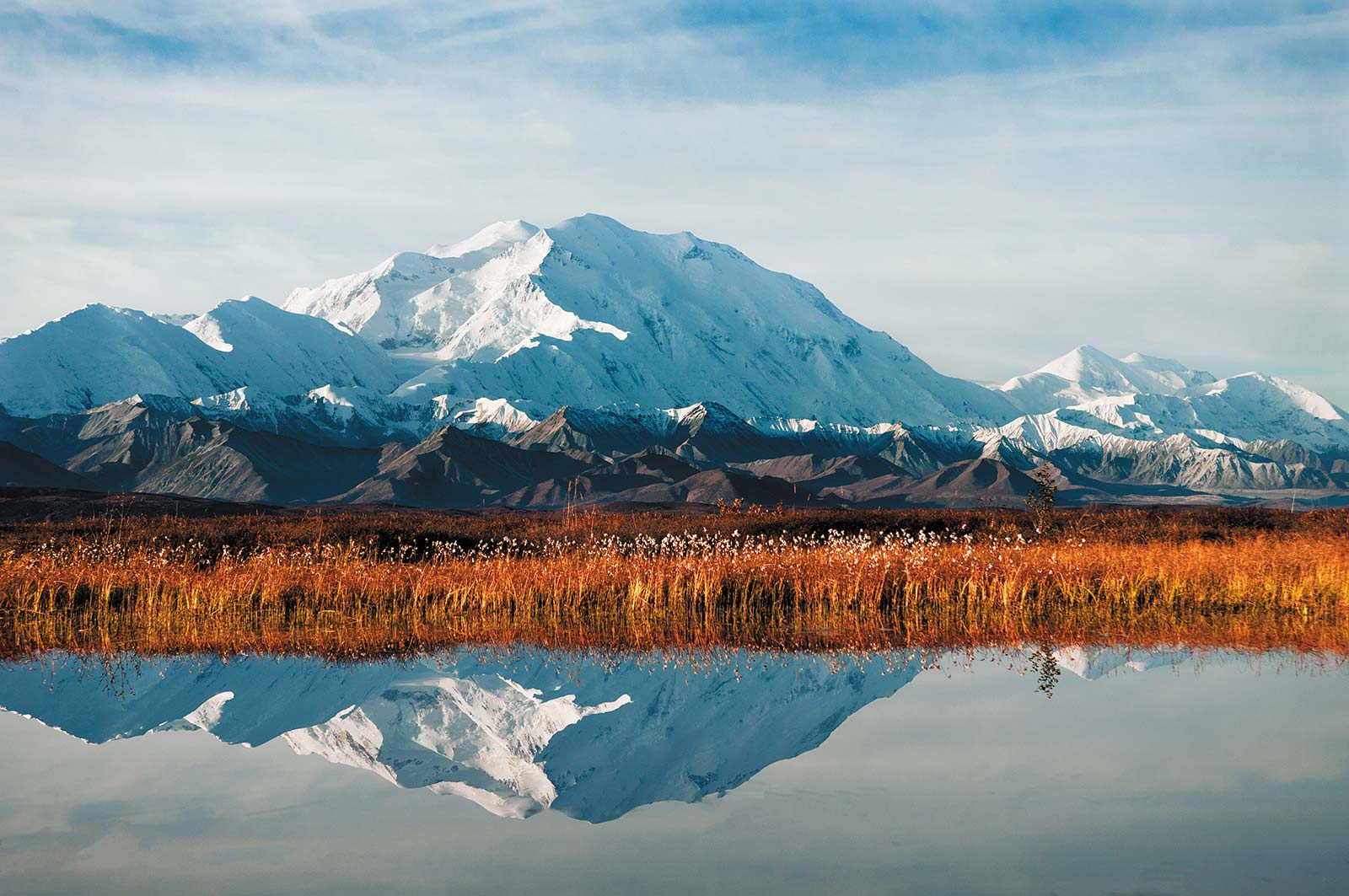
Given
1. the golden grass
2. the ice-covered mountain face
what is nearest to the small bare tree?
the golden grass

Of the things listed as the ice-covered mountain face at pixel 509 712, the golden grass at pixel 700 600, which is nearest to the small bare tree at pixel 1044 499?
the golden grass at pixel 700 600

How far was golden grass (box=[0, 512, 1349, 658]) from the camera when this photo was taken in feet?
64.8

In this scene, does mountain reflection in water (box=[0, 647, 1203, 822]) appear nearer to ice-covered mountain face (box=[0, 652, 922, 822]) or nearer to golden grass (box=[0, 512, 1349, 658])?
ice-covered mountain face (box=[0, 652, 922, 822])

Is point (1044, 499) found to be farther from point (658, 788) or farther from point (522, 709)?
point (658, 788)

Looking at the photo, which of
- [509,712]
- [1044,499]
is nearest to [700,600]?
[509,712]

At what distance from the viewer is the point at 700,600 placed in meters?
23.3

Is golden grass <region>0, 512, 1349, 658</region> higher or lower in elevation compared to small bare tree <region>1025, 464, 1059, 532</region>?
lower

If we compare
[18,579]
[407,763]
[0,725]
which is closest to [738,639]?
[407,763]

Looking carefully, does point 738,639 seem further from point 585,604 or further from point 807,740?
point 807,740

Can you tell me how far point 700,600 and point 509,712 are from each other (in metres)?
9.28

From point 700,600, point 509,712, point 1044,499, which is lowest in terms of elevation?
point 509,712

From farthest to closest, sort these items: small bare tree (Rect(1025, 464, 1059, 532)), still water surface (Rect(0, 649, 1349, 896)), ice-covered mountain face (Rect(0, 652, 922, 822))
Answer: small bare tree (Rect(1025, 464, 1059, 532)) → ice-covered mountain face (Rect(0, 652, 922, 822)) → still water surface (Rect(0, 649, 1349, 896))

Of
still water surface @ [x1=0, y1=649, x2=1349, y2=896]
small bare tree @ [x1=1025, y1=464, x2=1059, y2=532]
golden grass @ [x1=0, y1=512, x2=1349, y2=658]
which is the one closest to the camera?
still water surface @ [x1=0, y1=649, x2=1349, y2=896]

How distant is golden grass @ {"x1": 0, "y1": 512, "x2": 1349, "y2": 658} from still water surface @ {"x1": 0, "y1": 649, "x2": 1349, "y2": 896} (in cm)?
313
